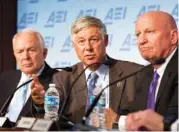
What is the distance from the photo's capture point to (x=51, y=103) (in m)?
3.60

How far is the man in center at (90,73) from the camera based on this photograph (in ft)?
12.6

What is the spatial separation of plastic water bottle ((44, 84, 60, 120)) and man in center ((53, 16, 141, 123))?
172 millimetres

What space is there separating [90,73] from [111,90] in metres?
0.20

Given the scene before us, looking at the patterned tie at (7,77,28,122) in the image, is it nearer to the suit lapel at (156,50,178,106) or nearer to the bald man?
the bald man

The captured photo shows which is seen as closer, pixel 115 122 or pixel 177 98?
pixel 177 98

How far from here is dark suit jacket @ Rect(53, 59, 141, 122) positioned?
3795mm

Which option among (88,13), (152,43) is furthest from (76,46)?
(88,13)

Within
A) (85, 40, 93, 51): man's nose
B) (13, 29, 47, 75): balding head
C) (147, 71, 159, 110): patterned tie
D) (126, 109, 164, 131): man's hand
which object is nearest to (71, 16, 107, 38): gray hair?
(85, 40, 93, 51): man's nose

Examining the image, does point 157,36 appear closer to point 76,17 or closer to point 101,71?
point 101,71

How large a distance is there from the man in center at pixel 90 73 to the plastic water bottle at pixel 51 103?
0.17 meters

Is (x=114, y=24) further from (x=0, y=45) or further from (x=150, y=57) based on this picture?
(x=150, y=57)

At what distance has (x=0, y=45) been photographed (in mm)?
6312

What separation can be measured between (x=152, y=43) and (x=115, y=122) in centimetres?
52

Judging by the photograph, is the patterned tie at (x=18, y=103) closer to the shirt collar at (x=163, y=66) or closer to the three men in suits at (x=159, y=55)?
the three men in suits at (x=159, y=55)
